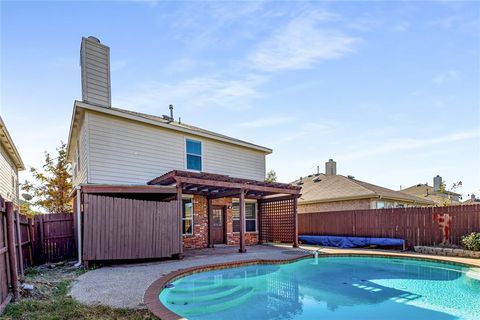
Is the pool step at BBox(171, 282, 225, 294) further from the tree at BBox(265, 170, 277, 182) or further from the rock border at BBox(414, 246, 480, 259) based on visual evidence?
the tree at BBox(265, 170, 277, 182)

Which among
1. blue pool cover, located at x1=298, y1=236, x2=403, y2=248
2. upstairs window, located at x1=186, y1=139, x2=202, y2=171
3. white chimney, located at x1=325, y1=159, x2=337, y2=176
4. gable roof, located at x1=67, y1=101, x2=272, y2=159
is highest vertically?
gable roof, located at x1=67, y1=101, x2=272, y2=159

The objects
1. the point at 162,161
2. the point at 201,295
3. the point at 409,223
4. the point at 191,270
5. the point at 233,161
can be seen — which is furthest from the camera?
the point at 233,161

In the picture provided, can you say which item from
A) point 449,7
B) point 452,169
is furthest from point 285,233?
point 452,169

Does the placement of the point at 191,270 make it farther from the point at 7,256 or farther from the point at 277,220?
the point at 277,220

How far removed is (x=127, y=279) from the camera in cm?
751

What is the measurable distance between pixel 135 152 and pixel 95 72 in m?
3.40

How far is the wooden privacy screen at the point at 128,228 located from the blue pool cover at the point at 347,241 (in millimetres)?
8826

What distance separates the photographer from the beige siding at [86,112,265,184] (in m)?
11.4

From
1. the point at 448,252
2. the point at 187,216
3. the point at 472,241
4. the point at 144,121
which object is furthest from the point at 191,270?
the point at 472,241

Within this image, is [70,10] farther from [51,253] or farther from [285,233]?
[285,233]

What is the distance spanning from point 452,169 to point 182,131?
26.3 metres

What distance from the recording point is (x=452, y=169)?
2844 centimetres

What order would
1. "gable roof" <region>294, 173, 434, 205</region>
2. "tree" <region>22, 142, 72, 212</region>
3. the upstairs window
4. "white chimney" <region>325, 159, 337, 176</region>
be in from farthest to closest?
"white chimney" <region>325, 159, 337, 176</region> → "tree" <region>22, 142, 72, 212</region> → "gable roof" <region>294, 173, 434, 205</region> → the upstairs window

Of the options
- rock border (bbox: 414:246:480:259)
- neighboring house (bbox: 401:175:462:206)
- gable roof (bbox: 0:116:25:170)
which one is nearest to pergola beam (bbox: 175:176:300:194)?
rock border (bbox: 414:246:480:259)
